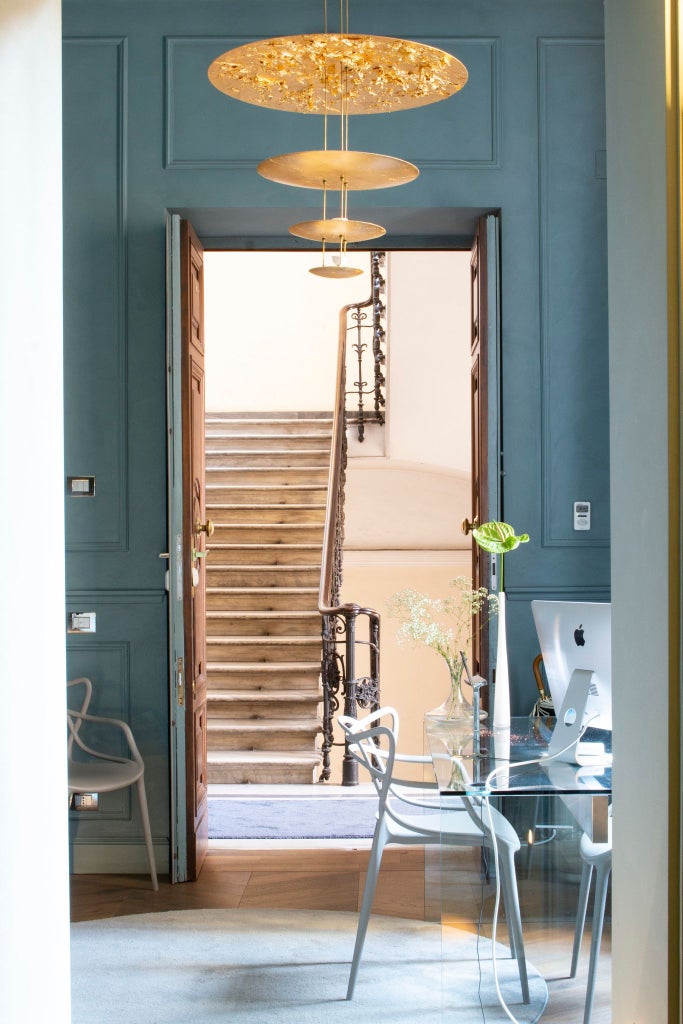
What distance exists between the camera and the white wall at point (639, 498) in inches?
67.6

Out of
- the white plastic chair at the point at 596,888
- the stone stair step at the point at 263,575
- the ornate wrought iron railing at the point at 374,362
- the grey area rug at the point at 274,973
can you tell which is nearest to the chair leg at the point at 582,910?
the white plastic chair at the point at 596,888

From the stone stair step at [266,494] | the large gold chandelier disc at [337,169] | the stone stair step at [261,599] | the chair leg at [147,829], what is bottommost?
the chair leg at [147,829]

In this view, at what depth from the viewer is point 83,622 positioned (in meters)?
5.02

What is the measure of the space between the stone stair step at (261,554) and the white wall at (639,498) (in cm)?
685

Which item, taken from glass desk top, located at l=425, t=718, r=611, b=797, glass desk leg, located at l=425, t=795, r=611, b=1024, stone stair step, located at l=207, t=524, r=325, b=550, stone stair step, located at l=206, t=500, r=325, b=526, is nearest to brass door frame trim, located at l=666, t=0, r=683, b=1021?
glass desk leg, located at l=425, t=795, r=611, b=1024

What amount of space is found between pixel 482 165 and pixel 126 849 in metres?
3.42

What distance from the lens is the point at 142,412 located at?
5.02 m

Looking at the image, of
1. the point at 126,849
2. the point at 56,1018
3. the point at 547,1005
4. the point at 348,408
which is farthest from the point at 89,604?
the point at 348,408

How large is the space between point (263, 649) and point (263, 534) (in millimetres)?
1310

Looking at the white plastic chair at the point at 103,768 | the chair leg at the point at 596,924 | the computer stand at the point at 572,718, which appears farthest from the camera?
the white plastic chair at the point at 103,768

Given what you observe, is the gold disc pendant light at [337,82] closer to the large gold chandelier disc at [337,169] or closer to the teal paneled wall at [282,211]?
the large gold chandelier disc at [337,169]

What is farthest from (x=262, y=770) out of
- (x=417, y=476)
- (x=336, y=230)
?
(x=417, y=476)

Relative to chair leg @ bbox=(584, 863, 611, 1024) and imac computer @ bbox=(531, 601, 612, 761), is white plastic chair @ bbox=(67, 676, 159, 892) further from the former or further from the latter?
chair leg @ bbox=(584, 863, 611, 1024)

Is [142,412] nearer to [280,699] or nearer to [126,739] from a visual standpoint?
[126,739]
